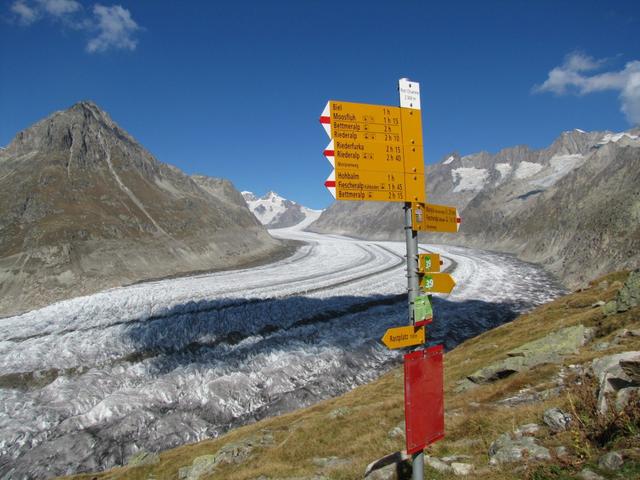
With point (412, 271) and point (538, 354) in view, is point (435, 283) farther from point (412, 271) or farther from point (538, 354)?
point (538, 354)

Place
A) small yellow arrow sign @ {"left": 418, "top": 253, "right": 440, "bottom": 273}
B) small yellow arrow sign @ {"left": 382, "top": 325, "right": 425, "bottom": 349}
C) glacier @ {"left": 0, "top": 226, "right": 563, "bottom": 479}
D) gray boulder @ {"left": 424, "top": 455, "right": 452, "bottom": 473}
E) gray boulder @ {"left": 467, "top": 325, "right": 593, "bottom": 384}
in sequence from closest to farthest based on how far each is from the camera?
small yellow arrow sign @ {"left": 382, "top": 325, "right": 425, "bottom": 349}, small yellow arrow sign @ {"left": 418, "top": 253, "right": 440, "bottom": 273}, gray boulder @ {"left": 424, "top": 455, "right": 452, "bottom": 473}, gray boulder @ {"left": 467, "top": 325, "right": 593, "bottom": 384}, glacier @ {"left": 0, "top": 226, "right": 563, "bottom": 479}

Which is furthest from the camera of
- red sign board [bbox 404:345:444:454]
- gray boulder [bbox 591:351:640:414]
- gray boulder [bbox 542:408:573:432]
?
gray boulder [bbox 542:408:573:432]

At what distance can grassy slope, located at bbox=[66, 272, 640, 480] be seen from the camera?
9.46 meters

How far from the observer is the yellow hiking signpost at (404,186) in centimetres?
662

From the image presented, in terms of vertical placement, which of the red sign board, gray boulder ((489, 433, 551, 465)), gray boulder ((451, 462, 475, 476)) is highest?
the red sign board

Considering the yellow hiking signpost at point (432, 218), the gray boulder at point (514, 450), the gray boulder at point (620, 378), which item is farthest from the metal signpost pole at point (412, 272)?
the gray boulder at point (620, 378)

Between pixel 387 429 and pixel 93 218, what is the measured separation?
6906 cm

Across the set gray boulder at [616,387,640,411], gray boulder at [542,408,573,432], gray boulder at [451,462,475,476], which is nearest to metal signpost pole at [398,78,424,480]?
gray boulder at [451,462,475,476]

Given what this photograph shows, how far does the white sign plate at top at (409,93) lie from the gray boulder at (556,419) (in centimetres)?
693

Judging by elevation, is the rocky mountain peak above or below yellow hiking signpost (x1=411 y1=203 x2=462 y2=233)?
above

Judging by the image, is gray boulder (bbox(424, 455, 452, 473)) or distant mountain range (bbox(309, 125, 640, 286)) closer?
gray boulder (bbox(424, 455, 452, 473))

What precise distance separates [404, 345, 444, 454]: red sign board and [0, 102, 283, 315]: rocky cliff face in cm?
5177

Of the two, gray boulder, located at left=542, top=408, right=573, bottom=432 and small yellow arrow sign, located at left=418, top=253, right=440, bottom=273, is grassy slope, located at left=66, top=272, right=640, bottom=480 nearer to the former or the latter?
gray boulder, located at left=542, top=408, right=573, bottom=432

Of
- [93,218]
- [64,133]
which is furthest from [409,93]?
[64,133]
